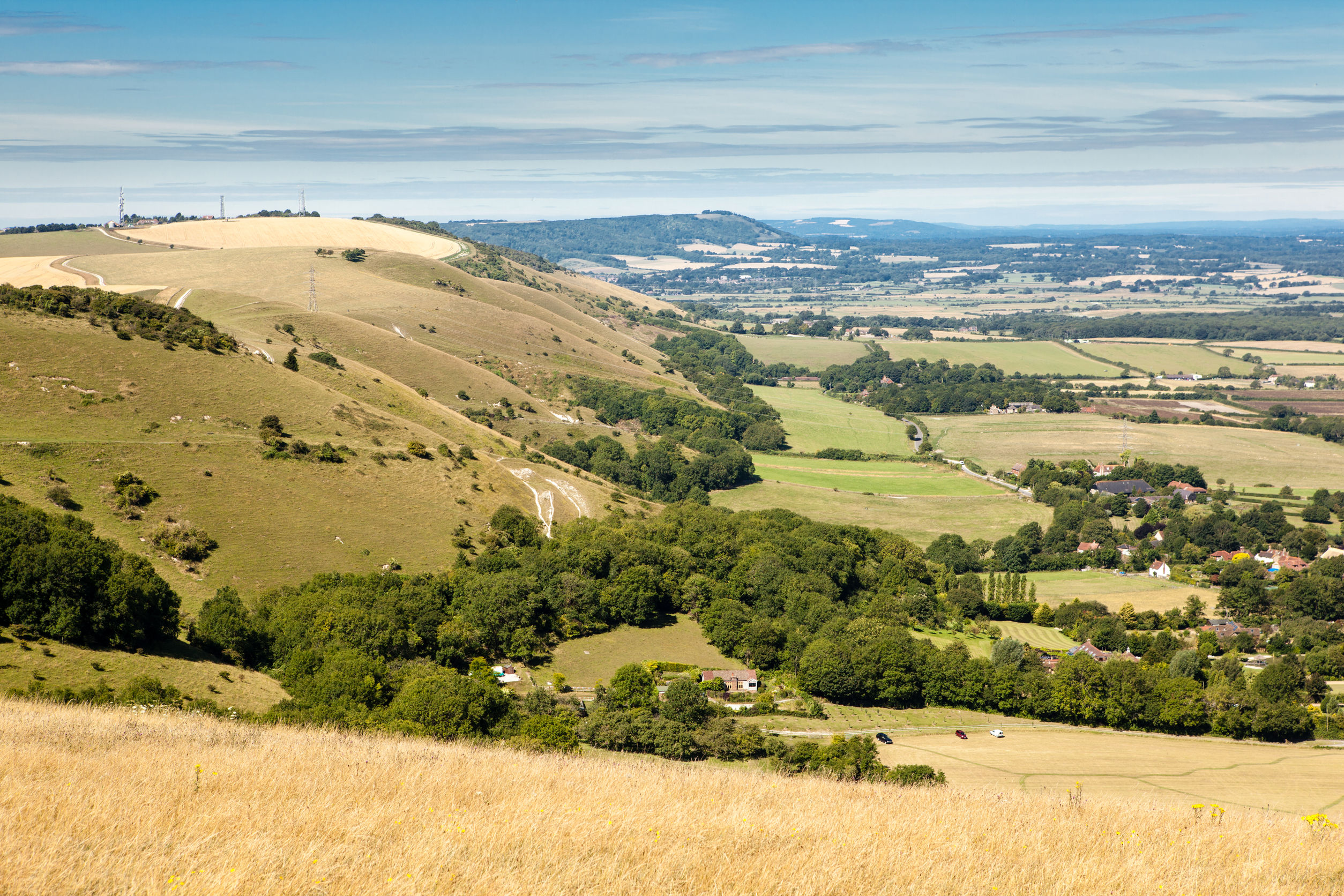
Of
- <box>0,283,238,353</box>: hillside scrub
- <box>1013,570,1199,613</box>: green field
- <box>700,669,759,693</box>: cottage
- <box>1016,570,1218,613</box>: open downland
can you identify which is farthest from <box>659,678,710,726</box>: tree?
<box>0,283,238,353</box>: hillside scrub

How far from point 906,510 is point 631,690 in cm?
7272

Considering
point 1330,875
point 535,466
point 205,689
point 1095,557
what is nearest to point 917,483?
point 1095,557

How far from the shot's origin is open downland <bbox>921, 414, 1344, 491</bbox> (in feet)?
445

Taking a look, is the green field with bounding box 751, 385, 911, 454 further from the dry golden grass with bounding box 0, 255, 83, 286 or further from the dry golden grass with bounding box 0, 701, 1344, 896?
the dry golden grass with bounding box 0, 701, 1344, 896

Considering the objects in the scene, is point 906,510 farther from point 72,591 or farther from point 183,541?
point 72,591

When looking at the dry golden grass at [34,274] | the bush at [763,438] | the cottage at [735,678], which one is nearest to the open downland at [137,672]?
the cottage at [735,678]

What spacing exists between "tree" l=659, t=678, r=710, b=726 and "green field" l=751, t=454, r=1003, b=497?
79151mm

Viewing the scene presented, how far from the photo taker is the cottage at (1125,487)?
127m

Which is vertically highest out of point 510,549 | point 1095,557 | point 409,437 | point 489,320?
point 489,320

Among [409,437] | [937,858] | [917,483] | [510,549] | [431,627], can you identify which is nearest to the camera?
[937,858]

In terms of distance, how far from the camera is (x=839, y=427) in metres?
170

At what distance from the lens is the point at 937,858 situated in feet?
45.6

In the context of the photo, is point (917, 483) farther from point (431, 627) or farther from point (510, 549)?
point (431, 627)

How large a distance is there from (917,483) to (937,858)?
119556 millimetres
